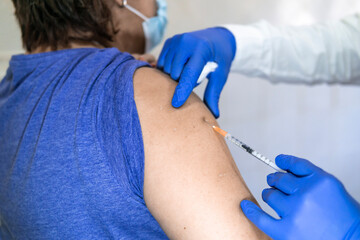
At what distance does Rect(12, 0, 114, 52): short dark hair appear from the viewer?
0.89 metres

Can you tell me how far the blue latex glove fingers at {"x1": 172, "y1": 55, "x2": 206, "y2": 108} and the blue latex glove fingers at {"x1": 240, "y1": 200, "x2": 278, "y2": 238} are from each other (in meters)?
0.26

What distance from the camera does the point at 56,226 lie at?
2.39 feet

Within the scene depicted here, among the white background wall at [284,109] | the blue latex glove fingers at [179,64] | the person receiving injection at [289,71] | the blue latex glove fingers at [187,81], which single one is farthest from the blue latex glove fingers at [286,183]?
the white background wall at [284,109]

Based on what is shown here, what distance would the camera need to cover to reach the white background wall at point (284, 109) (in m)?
2.05

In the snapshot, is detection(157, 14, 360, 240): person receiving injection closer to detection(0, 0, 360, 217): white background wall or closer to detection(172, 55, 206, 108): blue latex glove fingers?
detection(172, 55, 206, 108): blue latex glove fingers

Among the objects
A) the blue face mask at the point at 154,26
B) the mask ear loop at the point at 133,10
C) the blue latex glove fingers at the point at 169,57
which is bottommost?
the blue latex glove fingers at the point at 169,57

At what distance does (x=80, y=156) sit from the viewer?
0.70 metres

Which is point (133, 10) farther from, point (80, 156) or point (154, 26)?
point (80, 156)

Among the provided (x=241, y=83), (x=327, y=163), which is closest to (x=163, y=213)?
(x=241, y=83)

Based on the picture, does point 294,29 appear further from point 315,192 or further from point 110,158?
point 110,158

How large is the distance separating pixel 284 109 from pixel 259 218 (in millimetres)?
1726

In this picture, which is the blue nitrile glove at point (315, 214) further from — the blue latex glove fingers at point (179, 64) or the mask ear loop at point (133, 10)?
the mask ear loop at point (133, 10)

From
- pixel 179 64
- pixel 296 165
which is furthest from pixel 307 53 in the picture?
pixel 296 165

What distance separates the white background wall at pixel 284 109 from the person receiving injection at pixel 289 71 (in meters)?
0.63
